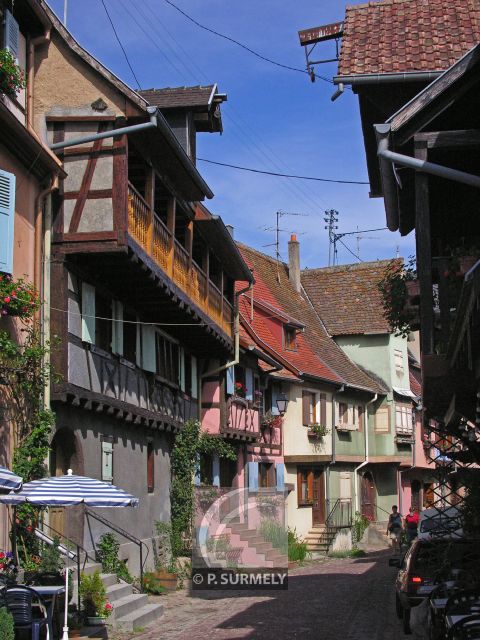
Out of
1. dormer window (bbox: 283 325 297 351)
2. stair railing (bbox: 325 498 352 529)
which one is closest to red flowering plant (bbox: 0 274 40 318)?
dormer window (bbox: 283 325 297 351)

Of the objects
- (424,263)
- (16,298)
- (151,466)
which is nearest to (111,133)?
(16,298)

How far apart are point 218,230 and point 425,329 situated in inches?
537

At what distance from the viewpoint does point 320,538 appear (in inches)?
1406

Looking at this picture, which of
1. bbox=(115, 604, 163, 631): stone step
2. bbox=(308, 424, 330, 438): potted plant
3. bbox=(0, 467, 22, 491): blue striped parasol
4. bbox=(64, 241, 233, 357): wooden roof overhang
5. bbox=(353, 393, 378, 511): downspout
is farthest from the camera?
bbox=(353, 393, 378, 511): downspout

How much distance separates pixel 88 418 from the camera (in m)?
18.4

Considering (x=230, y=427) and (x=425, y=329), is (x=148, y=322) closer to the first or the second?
(x=230, y=427)

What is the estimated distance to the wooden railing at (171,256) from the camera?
17828 mm

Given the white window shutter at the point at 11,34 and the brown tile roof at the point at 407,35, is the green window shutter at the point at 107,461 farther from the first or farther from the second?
the brown tile roof at the point at 407,35

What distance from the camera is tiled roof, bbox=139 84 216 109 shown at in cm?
2295

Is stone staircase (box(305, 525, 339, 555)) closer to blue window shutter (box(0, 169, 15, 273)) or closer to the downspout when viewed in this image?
the downspout

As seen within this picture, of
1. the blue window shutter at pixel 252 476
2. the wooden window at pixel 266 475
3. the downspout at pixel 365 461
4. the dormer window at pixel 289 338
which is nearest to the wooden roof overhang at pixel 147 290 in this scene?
the blue window shutter at pixel 252 476

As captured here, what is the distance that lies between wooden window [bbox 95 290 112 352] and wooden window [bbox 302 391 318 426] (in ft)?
59.5

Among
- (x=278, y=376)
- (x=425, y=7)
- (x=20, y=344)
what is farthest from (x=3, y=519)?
(x=278, y=376)

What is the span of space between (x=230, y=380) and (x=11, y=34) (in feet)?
49.3
